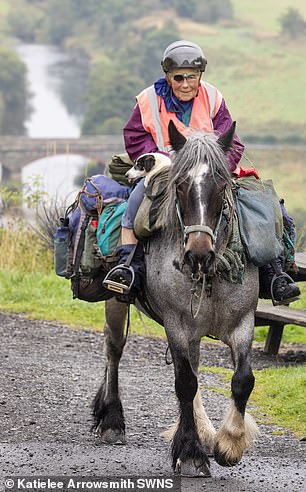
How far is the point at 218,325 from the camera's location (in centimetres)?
588

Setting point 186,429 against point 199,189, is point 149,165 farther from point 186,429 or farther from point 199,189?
point 186,429

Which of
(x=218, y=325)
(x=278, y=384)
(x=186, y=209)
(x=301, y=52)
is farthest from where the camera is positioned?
(x=301, y=52)

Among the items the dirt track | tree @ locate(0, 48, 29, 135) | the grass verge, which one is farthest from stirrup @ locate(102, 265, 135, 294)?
tree @ locate(0, 48, 29, 135)

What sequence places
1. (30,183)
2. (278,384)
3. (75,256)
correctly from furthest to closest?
(30,183) < (278,384) < (75,256)

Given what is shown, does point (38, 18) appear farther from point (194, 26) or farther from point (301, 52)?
point (301, 52)

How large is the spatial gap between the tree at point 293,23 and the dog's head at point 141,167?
104m

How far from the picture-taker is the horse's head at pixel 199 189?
522cm

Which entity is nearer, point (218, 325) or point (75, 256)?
point (218, 325)

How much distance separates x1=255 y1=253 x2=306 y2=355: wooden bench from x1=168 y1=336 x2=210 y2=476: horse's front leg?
11.7 ft

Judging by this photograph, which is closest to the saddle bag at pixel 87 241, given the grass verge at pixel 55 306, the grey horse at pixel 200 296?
the grey horse at pixel 200 296

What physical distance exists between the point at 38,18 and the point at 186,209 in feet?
446

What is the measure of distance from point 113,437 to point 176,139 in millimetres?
2397

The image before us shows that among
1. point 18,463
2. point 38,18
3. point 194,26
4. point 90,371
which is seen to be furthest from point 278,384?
point 38,18

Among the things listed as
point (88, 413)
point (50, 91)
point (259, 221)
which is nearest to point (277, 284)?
point (259, 221)
